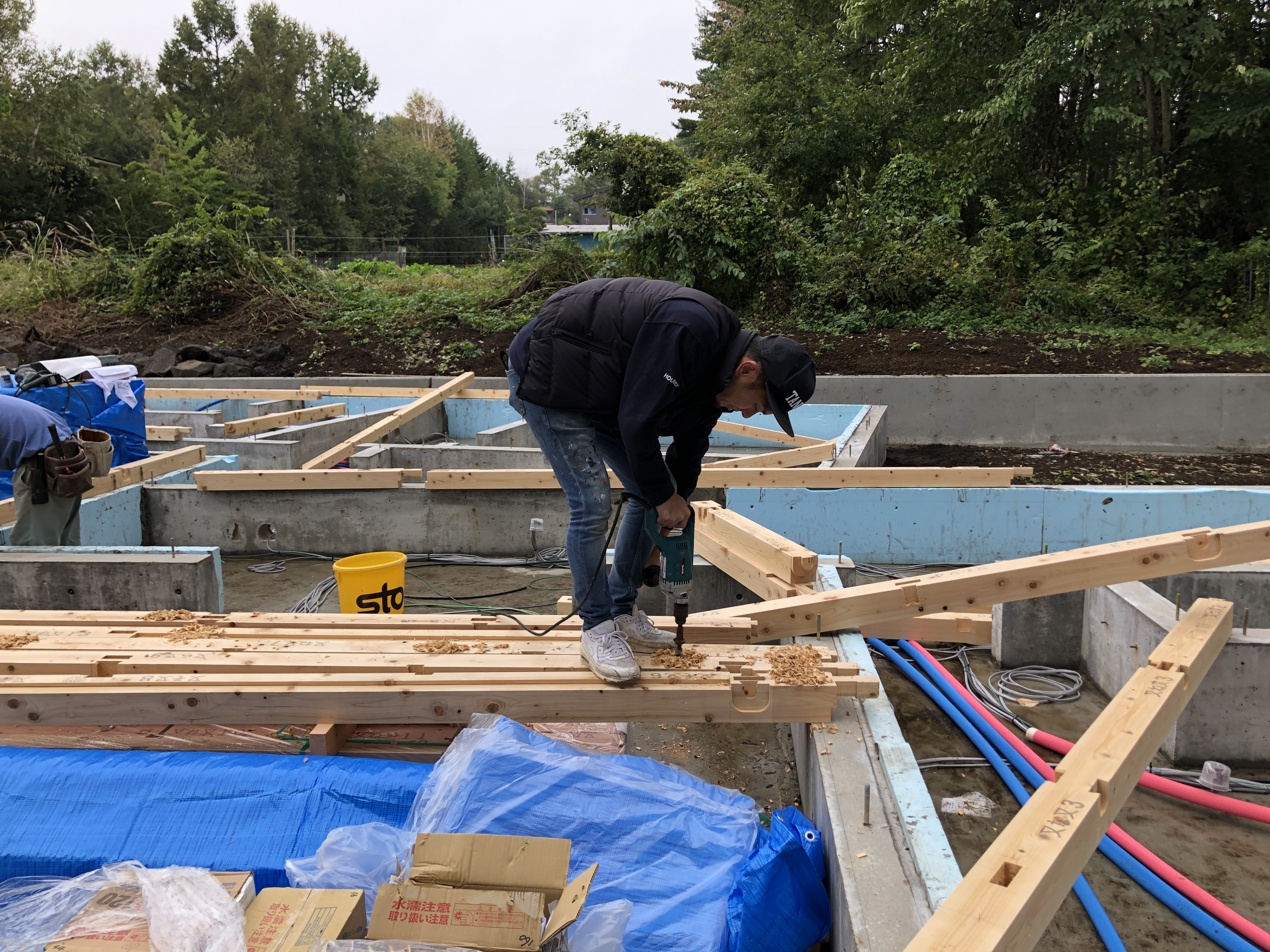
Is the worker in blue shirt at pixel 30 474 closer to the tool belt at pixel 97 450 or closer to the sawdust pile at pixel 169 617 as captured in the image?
the tool belt at pixel 97 450

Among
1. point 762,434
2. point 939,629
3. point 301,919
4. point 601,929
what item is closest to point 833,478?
point 939,629

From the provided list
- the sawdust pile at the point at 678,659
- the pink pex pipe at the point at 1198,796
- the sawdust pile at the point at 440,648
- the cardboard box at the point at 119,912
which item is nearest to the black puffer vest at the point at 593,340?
the sawdust pile at the point at 678,659

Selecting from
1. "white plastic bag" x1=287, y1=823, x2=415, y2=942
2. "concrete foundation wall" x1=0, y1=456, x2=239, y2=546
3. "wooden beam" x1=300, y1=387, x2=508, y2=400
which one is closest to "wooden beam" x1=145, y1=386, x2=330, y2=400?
"wooden beam" x1=300, y1=387, x2=508, y2=400

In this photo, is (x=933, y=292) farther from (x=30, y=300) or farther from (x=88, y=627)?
(x=30, y=300)

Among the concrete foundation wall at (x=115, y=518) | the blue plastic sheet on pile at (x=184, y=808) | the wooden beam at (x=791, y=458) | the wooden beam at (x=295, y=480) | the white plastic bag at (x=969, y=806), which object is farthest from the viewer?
the wooden beam at (x=791, y=458)

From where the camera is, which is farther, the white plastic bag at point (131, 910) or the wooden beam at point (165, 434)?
the wooden beam at point (165, 434)

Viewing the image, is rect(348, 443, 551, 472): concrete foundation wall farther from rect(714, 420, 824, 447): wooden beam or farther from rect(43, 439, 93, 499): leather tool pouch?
rect(43, 439, 93, 499): leather tool pouch

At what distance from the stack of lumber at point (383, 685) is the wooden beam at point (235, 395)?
24.6 ft

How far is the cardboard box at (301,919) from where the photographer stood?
1809mm

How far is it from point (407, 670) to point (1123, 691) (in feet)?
7.85

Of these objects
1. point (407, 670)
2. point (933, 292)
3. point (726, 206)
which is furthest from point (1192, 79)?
point (407, 670)

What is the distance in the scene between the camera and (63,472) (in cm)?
466

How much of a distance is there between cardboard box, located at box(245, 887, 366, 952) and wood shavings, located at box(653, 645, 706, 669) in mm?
1268

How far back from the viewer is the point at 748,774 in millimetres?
3289
